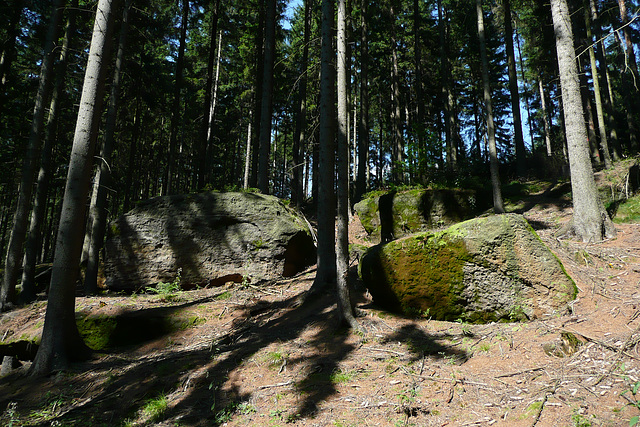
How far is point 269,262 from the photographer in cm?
1005

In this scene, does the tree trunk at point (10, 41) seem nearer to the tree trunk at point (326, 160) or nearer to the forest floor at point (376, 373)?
the forest floor at point (376, 373)

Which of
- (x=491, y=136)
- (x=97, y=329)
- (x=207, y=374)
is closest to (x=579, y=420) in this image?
(x=207, y=374)

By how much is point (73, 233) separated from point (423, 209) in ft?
31.1

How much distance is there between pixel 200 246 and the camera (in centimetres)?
1011

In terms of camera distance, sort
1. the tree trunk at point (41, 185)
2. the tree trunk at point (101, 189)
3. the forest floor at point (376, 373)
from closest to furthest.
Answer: the forest floor at point (376, 373) → the tree trunk at point (101, 189) → the tree trunk at point (41, 185)

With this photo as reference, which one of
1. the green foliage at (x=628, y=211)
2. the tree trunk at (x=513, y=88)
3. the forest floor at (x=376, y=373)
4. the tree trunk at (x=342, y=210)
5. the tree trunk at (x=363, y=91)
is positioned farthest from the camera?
the tree trunk at (x=363, y=91)

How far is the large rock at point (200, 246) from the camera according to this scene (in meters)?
9.98

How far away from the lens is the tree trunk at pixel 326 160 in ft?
23.1

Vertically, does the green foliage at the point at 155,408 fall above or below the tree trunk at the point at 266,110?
below

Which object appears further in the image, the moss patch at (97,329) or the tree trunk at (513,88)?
the tree trunk at (513,88)

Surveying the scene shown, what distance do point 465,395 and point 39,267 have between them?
19.2 meters

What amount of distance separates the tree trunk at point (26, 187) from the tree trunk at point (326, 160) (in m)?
8.98

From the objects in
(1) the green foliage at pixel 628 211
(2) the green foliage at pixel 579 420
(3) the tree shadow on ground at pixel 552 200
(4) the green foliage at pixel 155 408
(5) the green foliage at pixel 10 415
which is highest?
(3) the tree shadow on ground at pixel 552 200

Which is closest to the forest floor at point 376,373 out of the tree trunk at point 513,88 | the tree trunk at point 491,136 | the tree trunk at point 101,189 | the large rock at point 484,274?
the large rock at point 484,274
